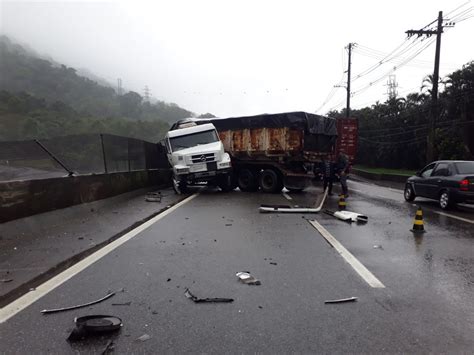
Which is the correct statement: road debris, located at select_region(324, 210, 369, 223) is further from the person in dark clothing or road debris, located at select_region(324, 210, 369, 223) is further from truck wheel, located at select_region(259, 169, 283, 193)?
truck wheel, located at select_region(259, 169, 283, 193)

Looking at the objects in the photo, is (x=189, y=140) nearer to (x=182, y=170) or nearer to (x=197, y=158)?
(x=197, y=158)

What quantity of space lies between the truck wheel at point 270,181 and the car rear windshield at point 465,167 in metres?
6.66

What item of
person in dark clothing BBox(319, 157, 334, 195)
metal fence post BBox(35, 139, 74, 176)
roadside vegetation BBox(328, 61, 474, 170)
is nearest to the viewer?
metal fence post BBox(35, 139, 74, 176)

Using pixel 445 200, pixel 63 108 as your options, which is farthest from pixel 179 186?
pixel 63 108

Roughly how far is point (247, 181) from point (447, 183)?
8217 mm

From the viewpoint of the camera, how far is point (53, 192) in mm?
8805

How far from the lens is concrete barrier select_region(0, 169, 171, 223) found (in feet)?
23.7

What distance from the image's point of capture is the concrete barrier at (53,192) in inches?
285

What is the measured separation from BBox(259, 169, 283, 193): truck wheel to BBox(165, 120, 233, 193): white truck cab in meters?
1.43

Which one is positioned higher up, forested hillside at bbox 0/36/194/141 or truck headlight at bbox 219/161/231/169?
forested hillside at bbox 0/36/194/141

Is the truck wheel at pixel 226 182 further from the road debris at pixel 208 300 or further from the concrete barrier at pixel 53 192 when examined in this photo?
the road debris at pixel 208 300

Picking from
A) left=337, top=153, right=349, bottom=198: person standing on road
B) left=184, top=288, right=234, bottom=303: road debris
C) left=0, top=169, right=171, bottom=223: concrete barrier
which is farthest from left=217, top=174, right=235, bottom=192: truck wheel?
left=184, top=288, right=234, bottom=303: road debris

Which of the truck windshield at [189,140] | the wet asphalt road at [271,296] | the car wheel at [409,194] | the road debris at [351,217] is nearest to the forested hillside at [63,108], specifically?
the truck windshield at [189,140]

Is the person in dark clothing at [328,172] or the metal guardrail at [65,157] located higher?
the metal guardrail at [65,157]
